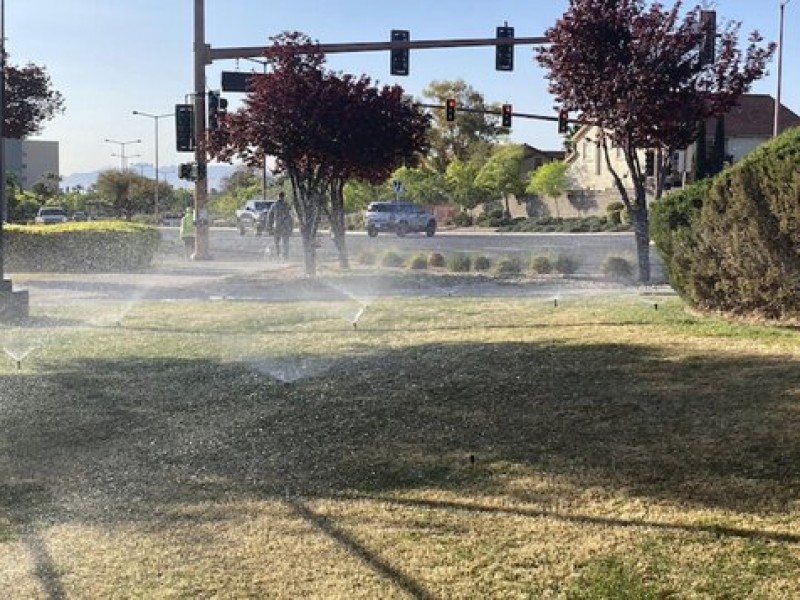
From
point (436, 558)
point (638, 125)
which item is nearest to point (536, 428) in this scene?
point (436, 558)

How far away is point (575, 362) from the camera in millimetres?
7973

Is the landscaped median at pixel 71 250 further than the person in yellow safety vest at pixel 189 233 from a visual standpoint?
No

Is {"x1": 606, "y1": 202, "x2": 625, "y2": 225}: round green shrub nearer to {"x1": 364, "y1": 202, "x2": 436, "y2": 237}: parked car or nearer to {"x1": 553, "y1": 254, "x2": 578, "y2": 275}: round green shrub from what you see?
{"x1": 364, "y1": 202, "x2": 436, "y2": 237}: parked car

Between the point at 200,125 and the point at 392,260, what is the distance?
6352 mm

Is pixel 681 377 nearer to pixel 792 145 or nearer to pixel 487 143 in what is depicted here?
pixel 792 145

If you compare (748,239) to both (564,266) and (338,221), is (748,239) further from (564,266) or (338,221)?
(338,221)

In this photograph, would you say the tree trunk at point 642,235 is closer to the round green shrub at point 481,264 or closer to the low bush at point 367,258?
the round green shrub at point 481,264

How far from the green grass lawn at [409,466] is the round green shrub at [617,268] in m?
7.44

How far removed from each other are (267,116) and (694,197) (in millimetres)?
8412

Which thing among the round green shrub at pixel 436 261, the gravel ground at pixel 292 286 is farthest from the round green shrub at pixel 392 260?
the gravel ground at pixel 292 286

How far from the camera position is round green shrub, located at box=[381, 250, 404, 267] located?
66.8 feet

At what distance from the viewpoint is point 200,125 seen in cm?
2367

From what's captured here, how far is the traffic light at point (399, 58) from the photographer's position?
2395cm

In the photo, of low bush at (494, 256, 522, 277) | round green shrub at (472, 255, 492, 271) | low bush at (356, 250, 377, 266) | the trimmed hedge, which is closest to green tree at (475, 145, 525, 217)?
low bush at (356, 250, 377, 266)
